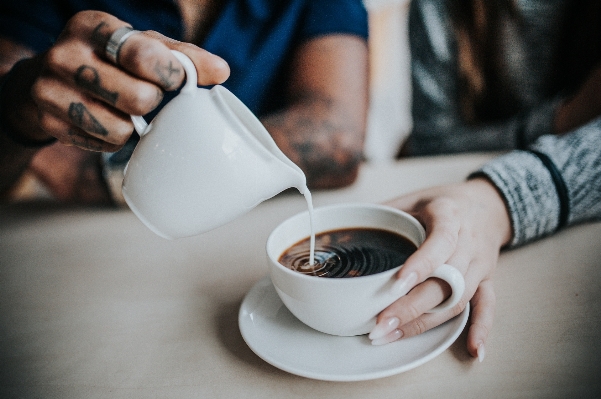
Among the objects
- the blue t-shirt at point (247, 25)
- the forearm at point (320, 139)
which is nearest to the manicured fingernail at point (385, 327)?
the forearm at point (320, 139)

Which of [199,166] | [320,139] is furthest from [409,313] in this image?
[320,139]

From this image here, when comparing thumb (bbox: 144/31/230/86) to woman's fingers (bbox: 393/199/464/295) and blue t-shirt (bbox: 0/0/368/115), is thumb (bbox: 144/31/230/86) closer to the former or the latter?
woman's fingers (bbox: 393/199/464/295)

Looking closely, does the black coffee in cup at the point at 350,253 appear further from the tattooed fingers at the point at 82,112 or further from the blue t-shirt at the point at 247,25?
the blue t-shirt at the point at 247,25

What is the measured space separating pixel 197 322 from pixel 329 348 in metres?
0.21

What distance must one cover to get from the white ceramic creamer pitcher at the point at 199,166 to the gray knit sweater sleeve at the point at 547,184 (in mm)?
430

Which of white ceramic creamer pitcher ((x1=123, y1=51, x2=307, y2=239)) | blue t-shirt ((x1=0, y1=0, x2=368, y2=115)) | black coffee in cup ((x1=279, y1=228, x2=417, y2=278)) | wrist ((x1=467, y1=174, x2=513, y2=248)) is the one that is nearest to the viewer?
white ceramic creamer pitcher ((x1=123, y1=51, x2=307, y2=239))

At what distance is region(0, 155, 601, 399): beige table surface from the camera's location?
47 centimetres

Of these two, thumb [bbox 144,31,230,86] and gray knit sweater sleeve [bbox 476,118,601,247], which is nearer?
thumb [bbox 144,31,230,86]

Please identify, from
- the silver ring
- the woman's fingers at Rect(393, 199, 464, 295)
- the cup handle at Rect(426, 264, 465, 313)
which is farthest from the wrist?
the silver ring

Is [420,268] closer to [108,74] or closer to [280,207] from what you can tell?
[108,74]

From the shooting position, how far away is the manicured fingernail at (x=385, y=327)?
0.49 metres

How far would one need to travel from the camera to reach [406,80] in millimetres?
1715

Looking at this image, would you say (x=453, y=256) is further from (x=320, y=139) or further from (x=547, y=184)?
(x=320, y=139)

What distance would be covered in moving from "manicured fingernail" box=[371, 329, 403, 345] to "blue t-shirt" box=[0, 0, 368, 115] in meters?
0.68
